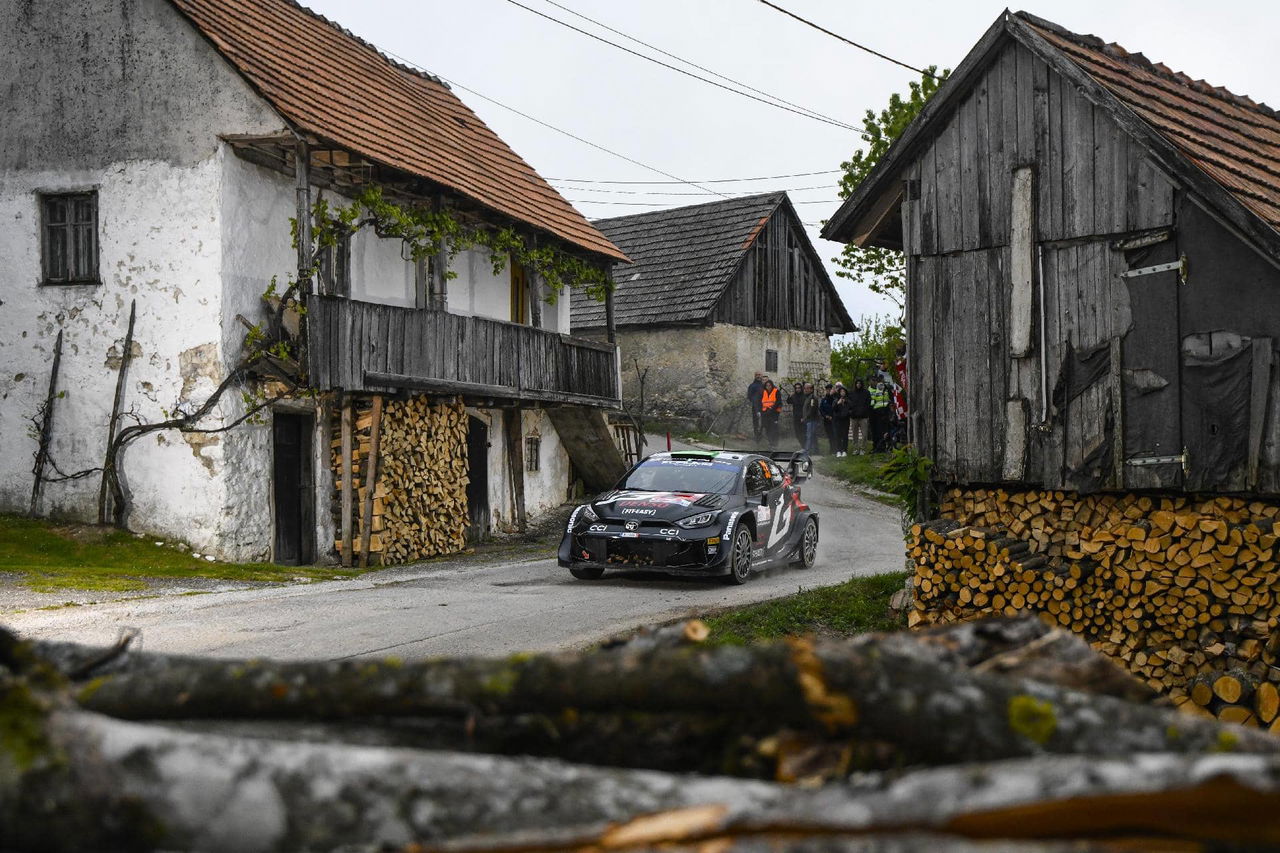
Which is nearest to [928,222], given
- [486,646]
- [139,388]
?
[486,646]

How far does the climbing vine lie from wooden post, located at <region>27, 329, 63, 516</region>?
12.9 ft

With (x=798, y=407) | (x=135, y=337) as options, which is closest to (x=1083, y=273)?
(x=135, y=337)

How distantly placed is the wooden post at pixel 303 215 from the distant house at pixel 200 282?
0.11ft

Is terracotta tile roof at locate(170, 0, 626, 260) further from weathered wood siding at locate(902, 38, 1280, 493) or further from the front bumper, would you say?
weathered wood siding at locate(902, 38, 1280, 493)

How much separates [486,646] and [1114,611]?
196 inches

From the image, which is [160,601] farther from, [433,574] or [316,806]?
[316,806]

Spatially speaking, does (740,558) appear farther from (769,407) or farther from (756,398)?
(756,398)

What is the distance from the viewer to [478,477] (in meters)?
25.6

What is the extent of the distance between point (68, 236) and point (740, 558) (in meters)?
11.3

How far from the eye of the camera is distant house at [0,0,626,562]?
60.3 feet

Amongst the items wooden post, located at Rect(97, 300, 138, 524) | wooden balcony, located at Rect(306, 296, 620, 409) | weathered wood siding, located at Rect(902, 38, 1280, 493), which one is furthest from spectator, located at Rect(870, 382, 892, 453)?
weathered wood siding, located at Rect(902, 38, 1280, 493)

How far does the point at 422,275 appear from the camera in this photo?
77.6 ft

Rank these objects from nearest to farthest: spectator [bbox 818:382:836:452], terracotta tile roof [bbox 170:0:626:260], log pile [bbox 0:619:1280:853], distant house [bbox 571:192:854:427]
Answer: log pile [bbox 0:619:1280:853] → terracotta tile roof [bbox 170:0:626:260] → spectator [bbox 818:382:836:452] → distant house [bbox 571:192:854:427]

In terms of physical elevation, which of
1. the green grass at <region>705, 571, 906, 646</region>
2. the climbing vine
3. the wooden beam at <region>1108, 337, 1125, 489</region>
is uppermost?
the climbing vine
